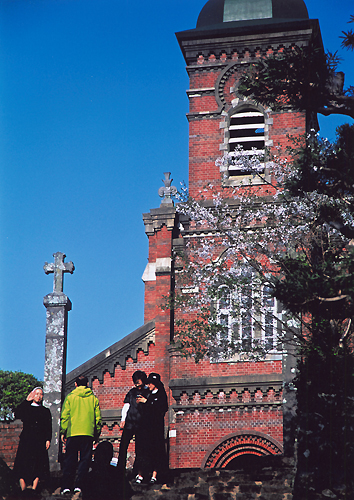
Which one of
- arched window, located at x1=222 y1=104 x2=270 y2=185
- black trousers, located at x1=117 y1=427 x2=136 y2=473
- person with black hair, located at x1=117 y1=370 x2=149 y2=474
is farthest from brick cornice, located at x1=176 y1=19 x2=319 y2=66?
black trousers, located at x1=117 y1=427 x2=136 y2=473

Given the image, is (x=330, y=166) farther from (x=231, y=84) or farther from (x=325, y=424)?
(x=231, y=84)

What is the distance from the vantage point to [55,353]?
17.6 m

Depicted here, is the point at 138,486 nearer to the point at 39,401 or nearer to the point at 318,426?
the point at 39,401

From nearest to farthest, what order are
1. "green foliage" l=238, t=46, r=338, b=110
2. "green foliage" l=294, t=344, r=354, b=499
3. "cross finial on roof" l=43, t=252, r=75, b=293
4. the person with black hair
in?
"green foliage" l=294, t=344, r=354, b=499, the person with black hair, "green foliage" l=238, t=46, r=338, b=110, "cross finial on roof" l=43, t=252, r=75, b=293

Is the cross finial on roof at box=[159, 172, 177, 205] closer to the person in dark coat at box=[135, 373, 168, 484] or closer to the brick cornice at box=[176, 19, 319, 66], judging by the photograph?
the brick cornice at box=[176, 19, 319, 66]

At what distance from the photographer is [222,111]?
27688 mm

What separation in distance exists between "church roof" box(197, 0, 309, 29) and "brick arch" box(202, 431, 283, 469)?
49.9ft

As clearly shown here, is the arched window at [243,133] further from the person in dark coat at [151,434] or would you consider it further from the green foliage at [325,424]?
the person in dark coat at [151,434]

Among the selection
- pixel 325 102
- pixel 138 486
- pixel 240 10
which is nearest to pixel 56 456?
pixel 138 486

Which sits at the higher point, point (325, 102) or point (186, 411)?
point (325, 102)

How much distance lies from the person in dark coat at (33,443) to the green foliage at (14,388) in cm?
3435

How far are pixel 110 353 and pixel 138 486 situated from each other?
11.7 metres

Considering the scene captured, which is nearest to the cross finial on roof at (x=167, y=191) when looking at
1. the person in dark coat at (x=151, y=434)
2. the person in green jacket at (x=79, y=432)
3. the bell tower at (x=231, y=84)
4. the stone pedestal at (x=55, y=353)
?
the bell tower at (x=231, y=84)

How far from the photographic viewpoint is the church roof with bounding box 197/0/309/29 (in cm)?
2855
